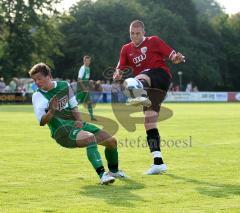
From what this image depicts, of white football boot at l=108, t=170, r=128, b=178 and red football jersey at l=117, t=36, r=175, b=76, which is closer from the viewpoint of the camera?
white football boot at l=108, t=170, r=128, b=178

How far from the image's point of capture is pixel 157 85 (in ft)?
35.1

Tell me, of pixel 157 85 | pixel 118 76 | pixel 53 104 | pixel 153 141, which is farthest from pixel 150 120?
pixel 53 104

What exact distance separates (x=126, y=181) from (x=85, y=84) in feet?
63.7

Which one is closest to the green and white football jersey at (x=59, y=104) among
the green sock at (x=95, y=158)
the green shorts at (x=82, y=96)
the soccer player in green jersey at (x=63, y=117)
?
the soccer player in green jersey at (x=63, y=117)

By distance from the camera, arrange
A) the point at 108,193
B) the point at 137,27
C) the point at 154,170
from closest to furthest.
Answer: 1. the point at 108,193
2. the point at 154,170
3. the point at 137,27

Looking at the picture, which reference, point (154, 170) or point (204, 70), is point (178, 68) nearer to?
point (204, 70)

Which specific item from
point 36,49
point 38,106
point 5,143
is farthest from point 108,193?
point 36,49

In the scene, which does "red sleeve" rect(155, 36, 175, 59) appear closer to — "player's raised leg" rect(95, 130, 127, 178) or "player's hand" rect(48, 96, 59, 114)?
"player's raised leg" rect(95, 130, 127, 178)

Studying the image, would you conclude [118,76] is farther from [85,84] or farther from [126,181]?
[85,84]

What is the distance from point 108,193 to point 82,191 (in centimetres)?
37

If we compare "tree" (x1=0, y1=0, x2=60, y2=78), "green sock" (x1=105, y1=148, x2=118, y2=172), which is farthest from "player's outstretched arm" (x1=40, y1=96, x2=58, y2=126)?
"tree" (x1=0, y1=0, x2=60, y2=78)

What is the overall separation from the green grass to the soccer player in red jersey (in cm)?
87

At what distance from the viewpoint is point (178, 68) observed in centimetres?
8094

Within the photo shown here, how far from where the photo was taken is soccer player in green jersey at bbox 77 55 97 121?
23.7m
